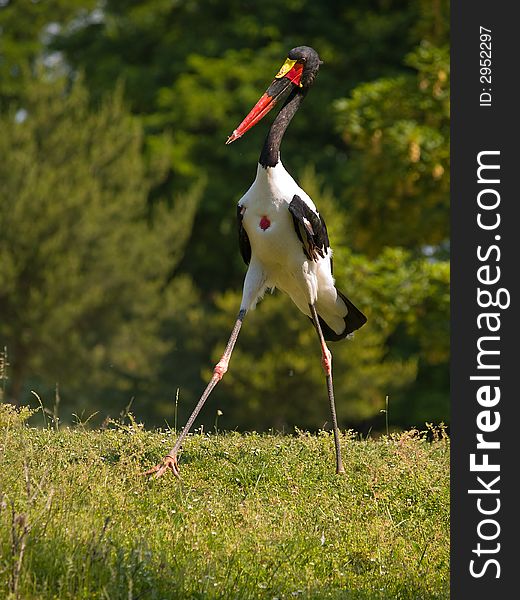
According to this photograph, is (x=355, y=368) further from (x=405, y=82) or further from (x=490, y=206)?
(x=490, y=206)

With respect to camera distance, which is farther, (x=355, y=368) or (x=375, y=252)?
(x=355, y=368)

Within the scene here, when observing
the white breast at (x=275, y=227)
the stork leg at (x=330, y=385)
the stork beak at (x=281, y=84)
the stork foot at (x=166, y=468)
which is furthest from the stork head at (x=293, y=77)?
the stork foot at (x=166, y=468)

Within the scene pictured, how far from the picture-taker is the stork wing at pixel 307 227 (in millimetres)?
8398

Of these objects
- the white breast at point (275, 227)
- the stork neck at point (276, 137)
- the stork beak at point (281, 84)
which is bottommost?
the white breast at point (275, 227)

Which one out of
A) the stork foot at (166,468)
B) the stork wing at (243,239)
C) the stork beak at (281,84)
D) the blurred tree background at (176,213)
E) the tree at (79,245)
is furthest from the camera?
the tree at (79,245)

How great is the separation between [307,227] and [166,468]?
196 cm

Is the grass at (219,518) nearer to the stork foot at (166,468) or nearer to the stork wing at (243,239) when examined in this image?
the stork foot at (166,468)

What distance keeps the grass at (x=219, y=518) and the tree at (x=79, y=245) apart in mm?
16799

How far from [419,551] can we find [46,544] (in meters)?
2.33

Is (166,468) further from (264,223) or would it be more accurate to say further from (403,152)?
(403,152)

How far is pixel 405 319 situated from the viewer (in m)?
17.3

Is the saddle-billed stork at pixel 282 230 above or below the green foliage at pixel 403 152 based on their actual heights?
below

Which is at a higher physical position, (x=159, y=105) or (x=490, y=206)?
(x=159, y=105)

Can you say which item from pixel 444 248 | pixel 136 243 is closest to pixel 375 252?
pixel 444 248
